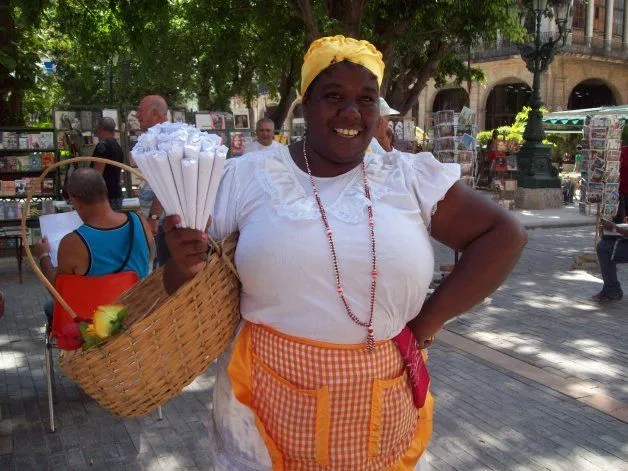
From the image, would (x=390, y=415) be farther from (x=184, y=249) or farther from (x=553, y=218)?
(x=553, y=218)

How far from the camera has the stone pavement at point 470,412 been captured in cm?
352

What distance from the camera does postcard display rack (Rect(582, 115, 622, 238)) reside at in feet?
26.9

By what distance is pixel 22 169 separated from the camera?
9312 millimetres

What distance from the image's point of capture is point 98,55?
16547 mm

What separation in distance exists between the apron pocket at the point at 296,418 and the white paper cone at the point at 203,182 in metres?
0.45

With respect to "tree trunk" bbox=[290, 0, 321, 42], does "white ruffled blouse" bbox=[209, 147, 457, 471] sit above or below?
below

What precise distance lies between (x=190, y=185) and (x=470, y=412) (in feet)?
10.4

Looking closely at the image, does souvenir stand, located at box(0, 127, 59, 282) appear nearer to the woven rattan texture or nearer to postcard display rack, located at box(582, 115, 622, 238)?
postcard display rack, located at box(582, 115, 622, 238)

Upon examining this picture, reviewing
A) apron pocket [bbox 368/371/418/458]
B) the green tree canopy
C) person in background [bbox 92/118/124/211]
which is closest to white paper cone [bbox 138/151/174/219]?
apron pocket [bbox 368/371/418/458]

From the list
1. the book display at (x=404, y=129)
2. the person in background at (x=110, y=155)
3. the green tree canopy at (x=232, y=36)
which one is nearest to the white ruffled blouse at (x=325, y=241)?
the person in background at (x=110, y=155)

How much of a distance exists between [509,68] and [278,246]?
115 feet

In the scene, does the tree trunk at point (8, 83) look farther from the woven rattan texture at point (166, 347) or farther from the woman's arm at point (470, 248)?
the woman's arm at point (470, 248)

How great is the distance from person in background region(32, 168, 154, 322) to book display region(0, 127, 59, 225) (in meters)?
5.87

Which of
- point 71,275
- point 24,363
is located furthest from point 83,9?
point 71,275
